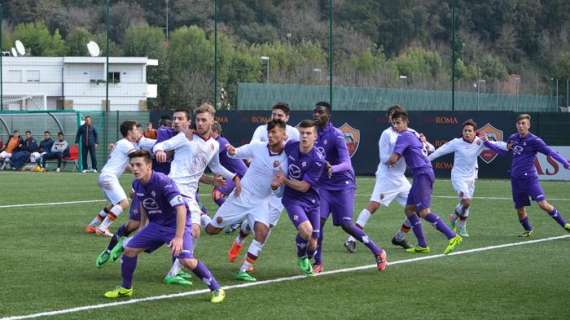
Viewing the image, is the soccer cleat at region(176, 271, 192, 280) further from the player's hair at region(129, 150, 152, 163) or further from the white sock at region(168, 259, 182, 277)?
the player's hair at region(129, 150, 152, 163)

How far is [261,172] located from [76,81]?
7747 cm

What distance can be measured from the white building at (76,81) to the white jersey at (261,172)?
74.0 m

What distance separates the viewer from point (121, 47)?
98.1m

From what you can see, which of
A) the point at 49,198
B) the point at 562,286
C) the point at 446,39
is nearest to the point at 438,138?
the point at 49,198

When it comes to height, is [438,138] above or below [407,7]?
below

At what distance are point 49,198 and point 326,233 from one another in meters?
9.15

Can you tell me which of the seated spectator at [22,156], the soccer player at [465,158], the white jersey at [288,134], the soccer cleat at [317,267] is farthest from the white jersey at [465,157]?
the seated spectator at [22,156]

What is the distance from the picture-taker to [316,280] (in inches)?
483

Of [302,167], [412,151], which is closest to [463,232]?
[412,151]

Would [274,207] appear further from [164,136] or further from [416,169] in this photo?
[164,136]

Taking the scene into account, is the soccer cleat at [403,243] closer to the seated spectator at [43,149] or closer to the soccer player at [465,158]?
the soccer player at [465,158]

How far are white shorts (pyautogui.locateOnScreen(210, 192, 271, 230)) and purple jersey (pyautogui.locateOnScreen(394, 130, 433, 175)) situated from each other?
3004 millimetres

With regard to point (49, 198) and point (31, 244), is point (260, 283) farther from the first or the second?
point (49, 198)

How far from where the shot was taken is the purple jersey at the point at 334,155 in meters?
13.4
